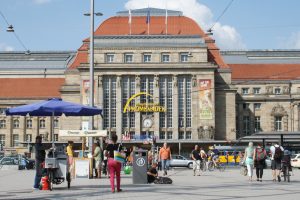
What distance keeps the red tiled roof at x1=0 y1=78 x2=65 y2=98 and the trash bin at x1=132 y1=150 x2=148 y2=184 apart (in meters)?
90.4

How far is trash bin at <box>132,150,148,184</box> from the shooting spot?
23234 mm

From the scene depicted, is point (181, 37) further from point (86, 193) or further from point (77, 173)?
point (86, 193)

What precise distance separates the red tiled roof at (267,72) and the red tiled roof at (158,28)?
12.4 metres

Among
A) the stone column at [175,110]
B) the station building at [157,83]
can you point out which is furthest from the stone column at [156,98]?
the stone column at [175,110]

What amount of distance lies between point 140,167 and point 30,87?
94.7 metres

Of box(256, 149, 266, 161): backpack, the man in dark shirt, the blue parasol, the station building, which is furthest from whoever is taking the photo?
the station building

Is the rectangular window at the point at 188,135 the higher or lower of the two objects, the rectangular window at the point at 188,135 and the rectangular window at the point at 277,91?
the lower

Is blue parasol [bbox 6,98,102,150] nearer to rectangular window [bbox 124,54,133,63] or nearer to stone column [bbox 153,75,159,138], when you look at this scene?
stone column [bbox 153,75,159,138]

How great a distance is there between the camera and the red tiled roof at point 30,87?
11364 cm

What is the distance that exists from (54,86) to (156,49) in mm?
27173

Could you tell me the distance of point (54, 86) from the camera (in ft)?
379

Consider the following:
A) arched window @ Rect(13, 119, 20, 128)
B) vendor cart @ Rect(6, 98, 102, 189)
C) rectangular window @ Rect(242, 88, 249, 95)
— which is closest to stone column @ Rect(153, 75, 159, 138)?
rectangular window @ Rect(242, 88, 249, 95)

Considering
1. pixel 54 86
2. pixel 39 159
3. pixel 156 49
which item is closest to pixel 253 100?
pixel 156 49

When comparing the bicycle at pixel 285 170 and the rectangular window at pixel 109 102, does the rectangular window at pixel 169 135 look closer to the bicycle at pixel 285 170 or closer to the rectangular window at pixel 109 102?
the rectangular window at pixel 109 102
